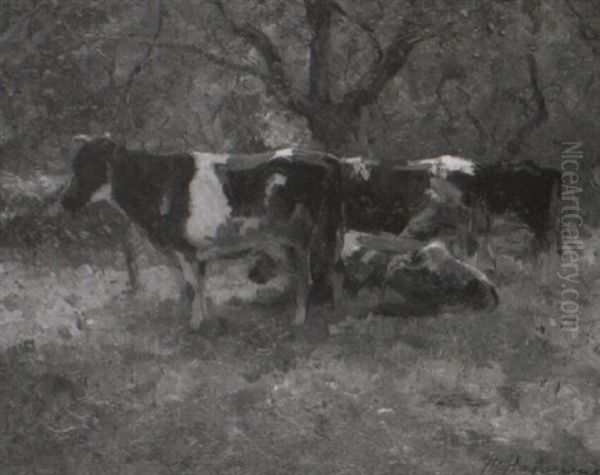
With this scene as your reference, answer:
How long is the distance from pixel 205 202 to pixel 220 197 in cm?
7

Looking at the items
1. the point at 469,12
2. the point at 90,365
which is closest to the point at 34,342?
the point at 90,365

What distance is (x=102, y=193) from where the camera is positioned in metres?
3.23

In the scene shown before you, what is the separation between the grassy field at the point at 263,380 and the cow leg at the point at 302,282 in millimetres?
64

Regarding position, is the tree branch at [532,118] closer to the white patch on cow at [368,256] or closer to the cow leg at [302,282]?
the white patch on cow at [368,256]

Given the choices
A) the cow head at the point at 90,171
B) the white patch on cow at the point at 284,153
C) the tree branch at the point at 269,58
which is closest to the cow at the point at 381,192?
the white patch on cow at the point at 284,153

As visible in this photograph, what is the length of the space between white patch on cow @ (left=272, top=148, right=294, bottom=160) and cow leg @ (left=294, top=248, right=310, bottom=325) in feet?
1.28

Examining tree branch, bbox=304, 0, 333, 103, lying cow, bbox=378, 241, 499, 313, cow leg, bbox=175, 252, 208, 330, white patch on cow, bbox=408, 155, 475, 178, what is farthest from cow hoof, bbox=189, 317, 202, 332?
white patch on cow, bbox=408, 155, 475, 178

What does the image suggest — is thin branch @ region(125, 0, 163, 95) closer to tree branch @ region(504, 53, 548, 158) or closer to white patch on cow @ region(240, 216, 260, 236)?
white patch on cow @ region(240, 216, 260, 236)

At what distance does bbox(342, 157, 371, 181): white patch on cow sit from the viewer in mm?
3172

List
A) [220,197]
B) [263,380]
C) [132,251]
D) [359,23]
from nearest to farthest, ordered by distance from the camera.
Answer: [359,23] < [220,197] < [132,251] < [263,380]

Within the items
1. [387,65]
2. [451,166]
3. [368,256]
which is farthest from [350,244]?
[387,65]

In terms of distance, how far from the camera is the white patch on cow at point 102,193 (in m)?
3.23

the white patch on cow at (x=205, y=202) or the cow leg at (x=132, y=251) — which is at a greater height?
the white patch on cow at (x=205, y=202)

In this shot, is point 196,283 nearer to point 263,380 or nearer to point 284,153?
point 263,380
